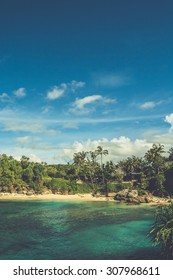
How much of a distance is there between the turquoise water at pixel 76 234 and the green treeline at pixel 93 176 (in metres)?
25.7

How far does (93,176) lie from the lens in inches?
4409

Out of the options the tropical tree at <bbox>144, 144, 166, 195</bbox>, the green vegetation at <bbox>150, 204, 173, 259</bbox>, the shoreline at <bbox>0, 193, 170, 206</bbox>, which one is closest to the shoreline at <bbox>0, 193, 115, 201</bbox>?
the shoreline at <bbox>0, 193, 170, 206</bbox>

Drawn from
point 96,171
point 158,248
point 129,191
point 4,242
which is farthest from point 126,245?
point 96,171

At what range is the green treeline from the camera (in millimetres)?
96500

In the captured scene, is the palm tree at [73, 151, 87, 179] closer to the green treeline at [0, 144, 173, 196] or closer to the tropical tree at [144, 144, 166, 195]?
the green treeline at [0, 144, 173, 196]

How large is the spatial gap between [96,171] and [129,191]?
863 inches

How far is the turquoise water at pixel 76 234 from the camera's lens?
108 feet

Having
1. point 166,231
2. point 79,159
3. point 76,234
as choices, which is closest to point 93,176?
point 79,159

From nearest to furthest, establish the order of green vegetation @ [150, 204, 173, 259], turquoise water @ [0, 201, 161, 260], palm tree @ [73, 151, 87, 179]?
1. green vegetation @ [150, 204, 173, 259]
2. turquoise water @ [0, 201, 161, 260]
3. palm tree @ [73, 151, 87, 179]

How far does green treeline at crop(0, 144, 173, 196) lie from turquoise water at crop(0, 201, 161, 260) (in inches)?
1013

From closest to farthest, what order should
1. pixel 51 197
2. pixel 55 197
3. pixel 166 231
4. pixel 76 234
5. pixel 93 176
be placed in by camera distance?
pixel 166 231 → pixel 76 234 → pixel 51 197 → pixel 55 197 → pixel 93 176

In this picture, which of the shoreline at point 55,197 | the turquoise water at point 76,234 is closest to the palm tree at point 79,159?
the shoreline at point 55,197

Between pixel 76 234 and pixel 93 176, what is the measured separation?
67905 mm

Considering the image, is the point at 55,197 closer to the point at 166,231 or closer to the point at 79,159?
the point at 79,159
